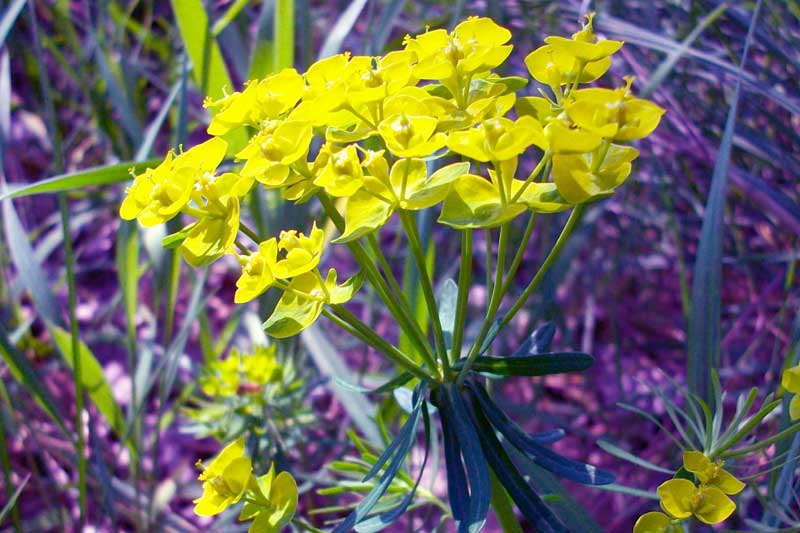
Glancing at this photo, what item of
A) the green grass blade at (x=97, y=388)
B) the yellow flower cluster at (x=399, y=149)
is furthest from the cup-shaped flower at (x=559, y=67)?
the green grass blade at (x=97, y=388)

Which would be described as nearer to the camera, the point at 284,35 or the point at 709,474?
the point at 709,474

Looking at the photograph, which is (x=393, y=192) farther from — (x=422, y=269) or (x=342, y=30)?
(x=342, y=30)

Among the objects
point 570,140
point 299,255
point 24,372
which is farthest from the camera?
point 24,372

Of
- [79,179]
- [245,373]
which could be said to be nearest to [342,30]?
[79,179]

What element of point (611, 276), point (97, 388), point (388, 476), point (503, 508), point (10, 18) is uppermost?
point (10, 18)

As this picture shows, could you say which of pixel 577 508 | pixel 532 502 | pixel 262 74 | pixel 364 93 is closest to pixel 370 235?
pixel 364 93

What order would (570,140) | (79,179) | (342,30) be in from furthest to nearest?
(342,30) < (79,179) < (570,140)
